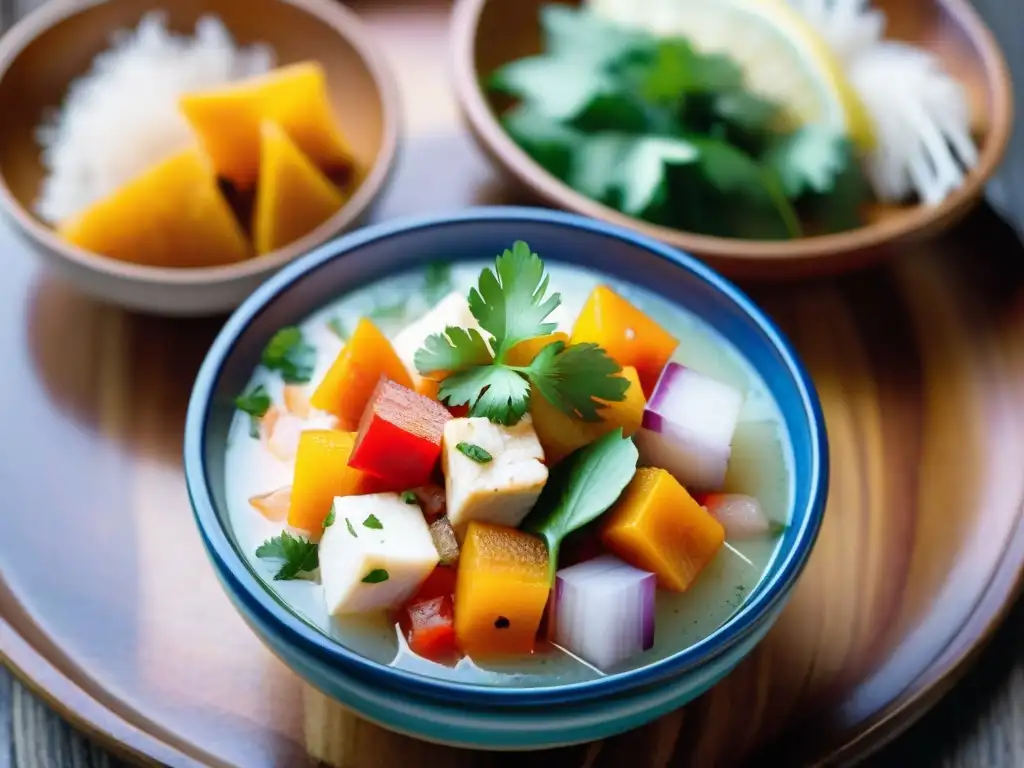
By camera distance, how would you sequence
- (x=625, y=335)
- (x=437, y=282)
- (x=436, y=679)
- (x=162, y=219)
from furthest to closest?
1. (x=162, y=219)
2. (x=437, y=282)
3. (x=625, y=335)
4. (x=436, y=679)

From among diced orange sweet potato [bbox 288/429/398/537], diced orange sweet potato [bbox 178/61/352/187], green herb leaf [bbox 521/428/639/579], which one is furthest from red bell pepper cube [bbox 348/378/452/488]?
diced orange sweet potato [bbox 178/61/352/187]

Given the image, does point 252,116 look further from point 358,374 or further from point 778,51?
point 778,51

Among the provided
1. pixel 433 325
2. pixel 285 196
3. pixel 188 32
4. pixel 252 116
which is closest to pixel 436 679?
pixel 433 325

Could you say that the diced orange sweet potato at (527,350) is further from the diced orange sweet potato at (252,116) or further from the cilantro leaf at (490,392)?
the diced orange sweet potato at (252,116)

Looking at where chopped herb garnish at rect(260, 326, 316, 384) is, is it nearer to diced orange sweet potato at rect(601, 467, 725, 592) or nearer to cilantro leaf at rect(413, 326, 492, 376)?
cilantro leaf at rect(413, 326, 492, 376)

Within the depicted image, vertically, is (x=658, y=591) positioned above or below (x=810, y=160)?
below

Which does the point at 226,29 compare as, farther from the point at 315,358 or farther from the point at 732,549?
the point at 732,549

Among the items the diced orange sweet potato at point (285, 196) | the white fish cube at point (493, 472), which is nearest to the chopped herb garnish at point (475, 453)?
the white fish cube at point (493, 472)
